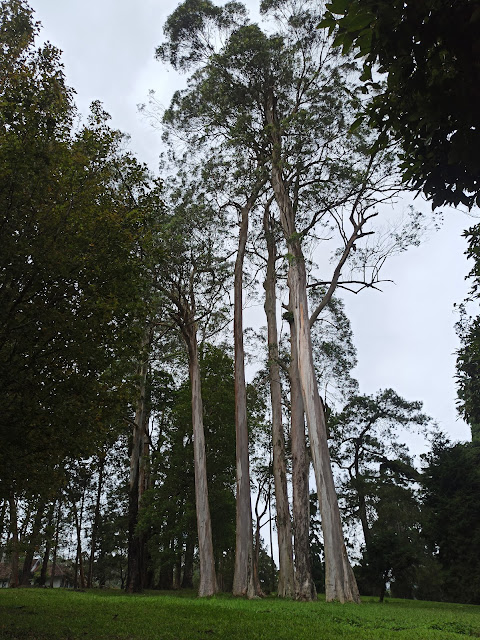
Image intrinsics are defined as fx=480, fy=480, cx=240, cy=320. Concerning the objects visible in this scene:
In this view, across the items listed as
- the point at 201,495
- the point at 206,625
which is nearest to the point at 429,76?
the point at 206,625

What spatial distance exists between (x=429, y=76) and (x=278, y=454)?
1647 centimetres

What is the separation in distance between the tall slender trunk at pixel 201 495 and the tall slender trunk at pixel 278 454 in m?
2.89

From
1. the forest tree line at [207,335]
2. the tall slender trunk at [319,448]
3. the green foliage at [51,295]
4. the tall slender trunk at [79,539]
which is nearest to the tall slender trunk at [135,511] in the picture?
the forest tree line at [207,335]

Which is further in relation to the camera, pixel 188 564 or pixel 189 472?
pixel 188 564

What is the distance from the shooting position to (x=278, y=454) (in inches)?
712

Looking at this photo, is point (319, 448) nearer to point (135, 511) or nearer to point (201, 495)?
point (201, 495)

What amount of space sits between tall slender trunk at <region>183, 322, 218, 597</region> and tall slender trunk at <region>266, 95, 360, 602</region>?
14.0 ft

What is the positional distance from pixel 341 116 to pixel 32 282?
14.9 m

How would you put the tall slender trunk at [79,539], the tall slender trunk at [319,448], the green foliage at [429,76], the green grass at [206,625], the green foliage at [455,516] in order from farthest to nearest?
the tall slender trunk at [79,539]
the green foliage at [455,516]
the tall slender trunk at [319,448]
the green grass at [206,625]
the green foliage at [429,76]

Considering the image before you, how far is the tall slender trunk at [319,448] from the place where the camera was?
11680mm

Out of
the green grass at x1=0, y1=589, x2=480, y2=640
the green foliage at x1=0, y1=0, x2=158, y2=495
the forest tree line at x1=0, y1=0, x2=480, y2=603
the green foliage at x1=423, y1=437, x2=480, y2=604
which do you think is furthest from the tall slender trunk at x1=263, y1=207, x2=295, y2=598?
the green foliage at x1=0, y1=0, x2=158, y2=495

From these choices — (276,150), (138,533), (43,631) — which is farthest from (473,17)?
→ (138,533)

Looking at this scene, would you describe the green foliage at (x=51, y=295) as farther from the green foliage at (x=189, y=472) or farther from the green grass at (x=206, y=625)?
the green foliage at (x=189, y=472)

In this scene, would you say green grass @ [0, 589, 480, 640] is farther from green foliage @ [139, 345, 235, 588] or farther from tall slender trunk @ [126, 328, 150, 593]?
green foliage @ [139, 345, 235, 588]
